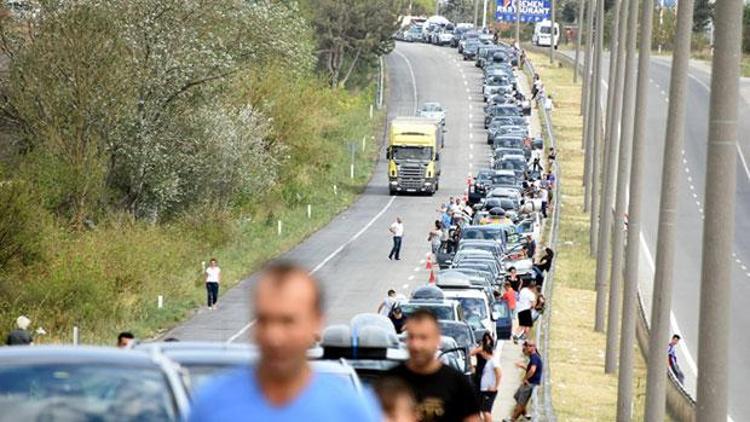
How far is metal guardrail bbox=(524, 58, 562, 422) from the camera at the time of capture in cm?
2727

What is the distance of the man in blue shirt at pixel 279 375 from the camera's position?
568cm

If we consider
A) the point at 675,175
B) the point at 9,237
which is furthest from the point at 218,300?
the point at 675,175

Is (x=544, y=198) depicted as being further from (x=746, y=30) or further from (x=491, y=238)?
(x=746, y=30)

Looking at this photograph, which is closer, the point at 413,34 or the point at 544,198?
the point at 544,198

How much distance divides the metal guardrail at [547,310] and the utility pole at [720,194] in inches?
307

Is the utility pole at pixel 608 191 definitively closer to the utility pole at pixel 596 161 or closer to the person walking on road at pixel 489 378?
the utility pole at pixel 596 161

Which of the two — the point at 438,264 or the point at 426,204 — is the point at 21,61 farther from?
the point at 426,204

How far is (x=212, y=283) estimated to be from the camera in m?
46.2

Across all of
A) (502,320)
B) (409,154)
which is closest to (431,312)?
(502,320)

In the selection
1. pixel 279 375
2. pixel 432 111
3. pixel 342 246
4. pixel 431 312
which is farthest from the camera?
pixel 432 111

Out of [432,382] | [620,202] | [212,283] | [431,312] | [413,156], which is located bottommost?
[413,156]

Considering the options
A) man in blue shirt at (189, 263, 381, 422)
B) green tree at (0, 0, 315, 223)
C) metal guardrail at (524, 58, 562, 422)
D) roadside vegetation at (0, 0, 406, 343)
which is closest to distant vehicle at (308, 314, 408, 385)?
man in blue shirt at (189, 263, 381, 422)

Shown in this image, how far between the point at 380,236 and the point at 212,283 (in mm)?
20524

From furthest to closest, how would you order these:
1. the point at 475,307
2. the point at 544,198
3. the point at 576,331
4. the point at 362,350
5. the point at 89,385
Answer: the point at 544,198 → the point at 576,331 → the point at 475,307 → the point at 362,350 → the point at 89,385
